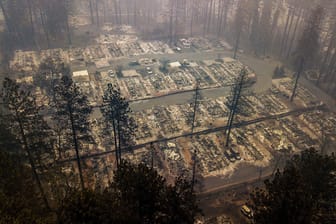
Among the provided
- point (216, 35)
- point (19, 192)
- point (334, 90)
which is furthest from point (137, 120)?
point (216, 35)

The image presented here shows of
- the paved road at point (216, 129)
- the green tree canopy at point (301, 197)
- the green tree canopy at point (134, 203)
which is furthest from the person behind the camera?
the paved road at point (216, 129)

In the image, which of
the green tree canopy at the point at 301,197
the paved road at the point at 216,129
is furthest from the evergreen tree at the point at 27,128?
the green tree canopy at the point at 301,197

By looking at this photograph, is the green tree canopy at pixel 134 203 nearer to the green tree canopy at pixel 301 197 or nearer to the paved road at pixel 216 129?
the green tree canopy at pixel 301 197

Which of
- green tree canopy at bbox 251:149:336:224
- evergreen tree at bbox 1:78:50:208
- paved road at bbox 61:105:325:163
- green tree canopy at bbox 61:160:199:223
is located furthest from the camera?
paved road at bbox 61:105:325:163

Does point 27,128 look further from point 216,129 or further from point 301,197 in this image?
point 216,129

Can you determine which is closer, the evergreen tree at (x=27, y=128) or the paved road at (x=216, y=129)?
the evergreen tree at (x=27, y=128)

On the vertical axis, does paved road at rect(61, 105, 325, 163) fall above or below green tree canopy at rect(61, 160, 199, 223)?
below

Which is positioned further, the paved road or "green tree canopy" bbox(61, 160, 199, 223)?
the paved road

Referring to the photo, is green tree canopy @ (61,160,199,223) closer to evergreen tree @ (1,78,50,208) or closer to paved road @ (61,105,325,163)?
evergreen tree @ (1,78,50,208)

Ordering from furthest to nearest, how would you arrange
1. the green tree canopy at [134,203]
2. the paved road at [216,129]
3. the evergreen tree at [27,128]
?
1. the paved road at [216,129]
2. the evergreen tree at [27,128]
3. the green tree canopy at [134,203]

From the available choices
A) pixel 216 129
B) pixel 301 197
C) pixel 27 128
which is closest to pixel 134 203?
pixel 301 197

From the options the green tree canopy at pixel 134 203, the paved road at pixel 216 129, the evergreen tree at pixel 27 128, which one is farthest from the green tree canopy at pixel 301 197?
the paved road at pixel 216 129

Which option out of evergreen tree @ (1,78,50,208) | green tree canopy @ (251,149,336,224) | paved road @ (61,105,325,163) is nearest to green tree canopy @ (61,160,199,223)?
green tree canopy @ (251,149,336,224)

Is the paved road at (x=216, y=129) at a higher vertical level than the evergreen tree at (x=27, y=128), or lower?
lower
